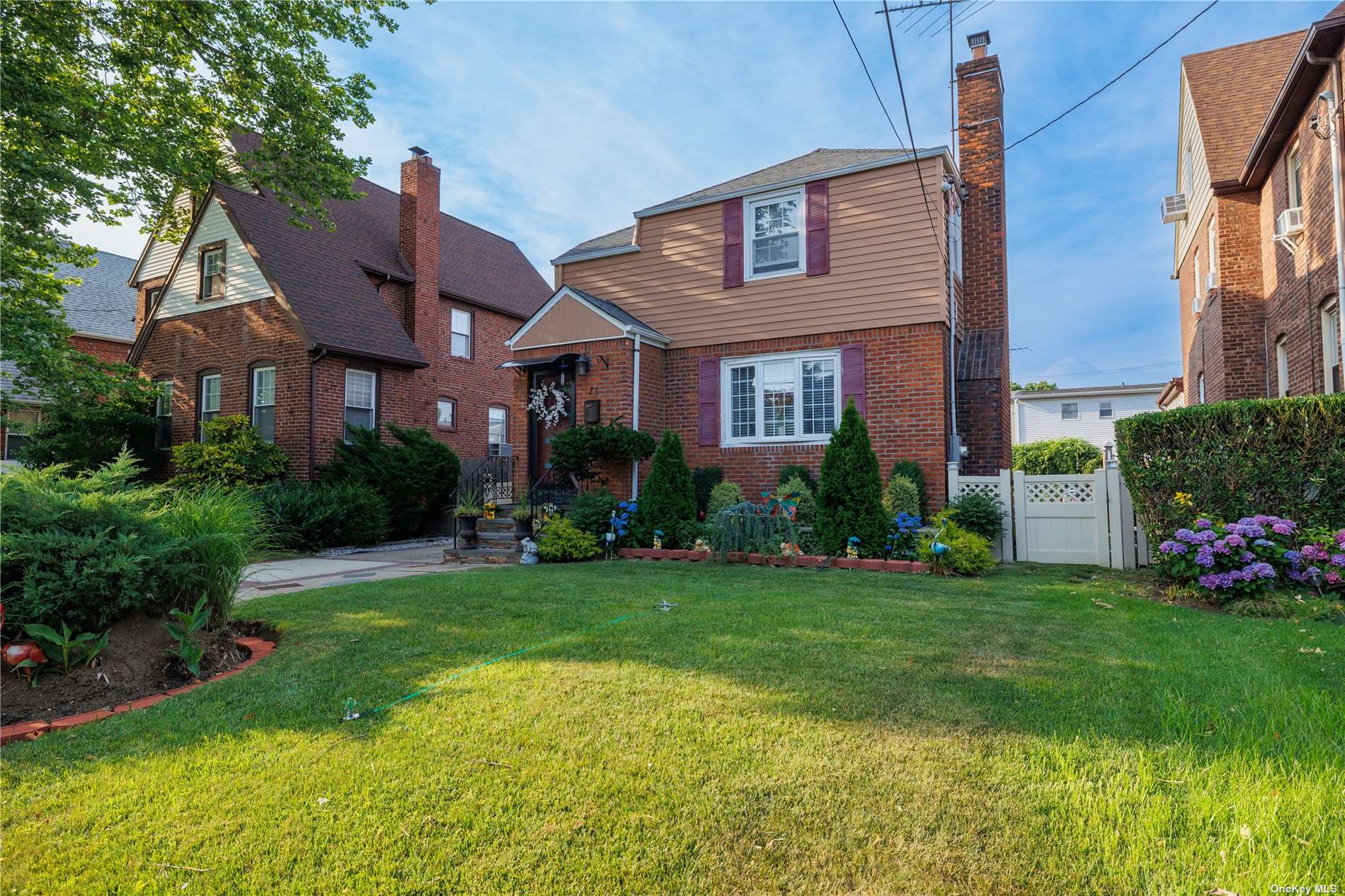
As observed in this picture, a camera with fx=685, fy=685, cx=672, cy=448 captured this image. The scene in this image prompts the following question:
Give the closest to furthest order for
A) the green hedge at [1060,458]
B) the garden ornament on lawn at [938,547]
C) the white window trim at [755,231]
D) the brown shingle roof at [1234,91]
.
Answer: the garden ornament on lawn at [938,547] → the white window trim at [755,231] → the brown shingle roof at [1234,91] → the green hedge at [1060,458]

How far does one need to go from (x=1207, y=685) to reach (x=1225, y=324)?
12603 mm

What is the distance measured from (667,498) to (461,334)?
1223 centimetres

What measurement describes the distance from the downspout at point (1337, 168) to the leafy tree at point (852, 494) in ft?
19.1

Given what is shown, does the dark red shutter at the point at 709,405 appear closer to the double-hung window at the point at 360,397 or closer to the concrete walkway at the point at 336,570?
the concrete walkway at the point at 336,570

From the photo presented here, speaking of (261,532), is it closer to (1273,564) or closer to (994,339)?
(1273,564)

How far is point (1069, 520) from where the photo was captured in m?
9.15

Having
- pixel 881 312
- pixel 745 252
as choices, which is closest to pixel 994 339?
pixel 881 312

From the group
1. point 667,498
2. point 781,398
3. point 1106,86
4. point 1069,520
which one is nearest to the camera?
point 1069,520

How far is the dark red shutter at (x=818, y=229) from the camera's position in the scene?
Answer: 1140cm

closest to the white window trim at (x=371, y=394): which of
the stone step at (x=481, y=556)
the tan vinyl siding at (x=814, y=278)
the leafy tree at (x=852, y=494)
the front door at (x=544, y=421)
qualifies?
the front door at (x=544, y=421)

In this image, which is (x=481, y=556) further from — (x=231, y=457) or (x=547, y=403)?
(x=231, y=457)

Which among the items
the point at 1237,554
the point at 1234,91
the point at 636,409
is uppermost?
the point at 1234,91

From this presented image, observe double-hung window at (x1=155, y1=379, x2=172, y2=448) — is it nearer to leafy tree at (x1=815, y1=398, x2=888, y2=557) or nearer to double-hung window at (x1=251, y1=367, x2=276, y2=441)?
double-hung window at (x1=251, y1=367, x2=276, y2=441)

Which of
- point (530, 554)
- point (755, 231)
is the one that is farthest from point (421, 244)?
point (530, 554)
